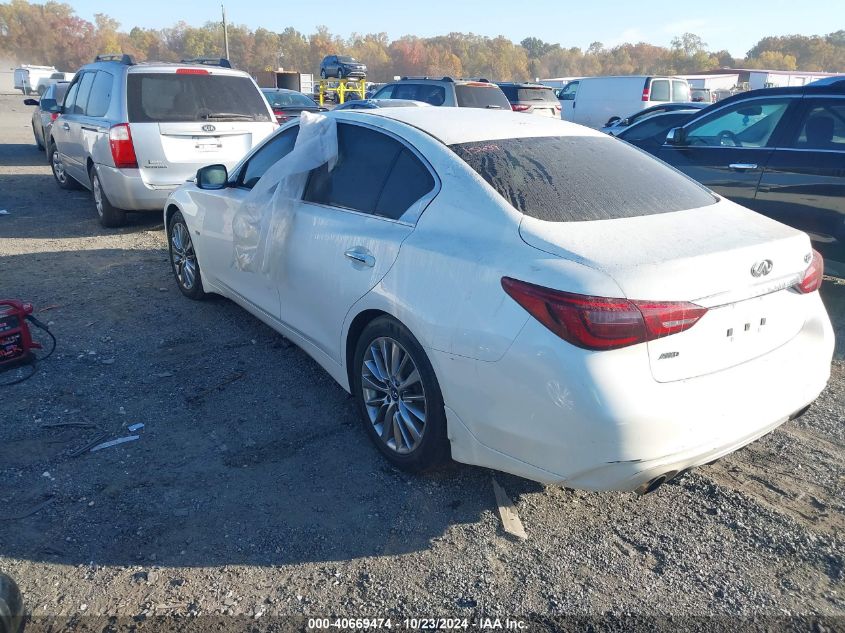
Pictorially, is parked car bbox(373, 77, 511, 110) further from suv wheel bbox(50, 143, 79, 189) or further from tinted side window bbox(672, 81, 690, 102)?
tinted side window bbox(672, 81, 690, 102)

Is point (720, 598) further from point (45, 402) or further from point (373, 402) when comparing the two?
point (45, 402)

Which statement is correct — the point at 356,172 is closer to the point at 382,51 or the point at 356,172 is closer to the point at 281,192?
the point at 281,192

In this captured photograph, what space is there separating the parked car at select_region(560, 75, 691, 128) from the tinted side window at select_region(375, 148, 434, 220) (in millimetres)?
18434

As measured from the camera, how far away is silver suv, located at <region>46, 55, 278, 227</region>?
24.6 feet

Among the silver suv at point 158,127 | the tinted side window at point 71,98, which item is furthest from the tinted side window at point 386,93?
the silver suv at point 158,127

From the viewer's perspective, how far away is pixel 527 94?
55.7 ft

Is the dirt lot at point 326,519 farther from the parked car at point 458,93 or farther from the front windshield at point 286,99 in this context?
the front windshield at point 286,99

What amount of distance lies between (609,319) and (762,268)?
0.80 metres

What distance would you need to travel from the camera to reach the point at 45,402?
4027 mm

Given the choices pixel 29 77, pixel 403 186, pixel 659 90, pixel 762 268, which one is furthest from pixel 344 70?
pixel 29 77

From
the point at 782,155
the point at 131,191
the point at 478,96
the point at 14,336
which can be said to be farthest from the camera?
the point at 478,96

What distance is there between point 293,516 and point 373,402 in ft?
2.34

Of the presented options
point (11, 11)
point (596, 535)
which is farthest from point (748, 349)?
point (11, 11)

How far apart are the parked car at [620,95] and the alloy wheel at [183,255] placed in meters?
17.3
